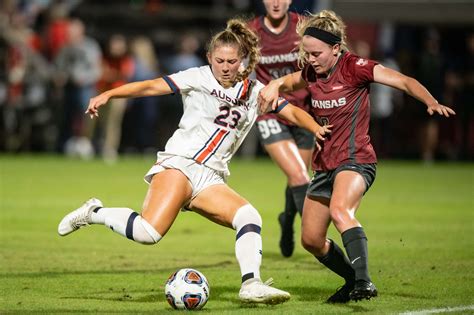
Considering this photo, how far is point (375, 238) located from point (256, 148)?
13.0m

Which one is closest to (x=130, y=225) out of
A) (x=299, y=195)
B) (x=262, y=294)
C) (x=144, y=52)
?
(x=262, y=294)

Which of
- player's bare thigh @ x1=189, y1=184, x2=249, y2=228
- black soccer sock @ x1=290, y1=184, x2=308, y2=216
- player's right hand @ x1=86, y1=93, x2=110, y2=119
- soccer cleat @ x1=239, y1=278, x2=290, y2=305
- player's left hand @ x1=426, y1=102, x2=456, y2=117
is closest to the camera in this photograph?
soccer cleat @ x1=239, y1=278, x2=290, y2=305

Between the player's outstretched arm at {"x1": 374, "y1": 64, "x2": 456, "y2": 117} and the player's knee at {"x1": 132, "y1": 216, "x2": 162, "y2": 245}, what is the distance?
2.07 m

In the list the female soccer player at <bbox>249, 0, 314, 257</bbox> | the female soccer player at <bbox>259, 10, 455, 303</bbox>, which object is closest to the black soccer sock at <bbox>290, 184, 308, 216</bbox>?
the female soccer player at <bbox>249, 0, 314, 257</bbox>

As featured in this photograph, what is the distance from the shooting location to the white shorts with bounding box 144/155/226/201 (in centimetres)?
810

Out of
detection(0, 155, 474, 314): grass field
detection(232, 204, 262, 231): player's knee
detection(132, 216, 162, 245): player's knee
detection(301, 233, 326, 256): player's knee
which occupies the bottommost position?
detection(0, 155, 474, 314): grass field

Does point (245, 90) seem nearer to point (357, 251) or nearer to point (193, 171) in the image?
point (193, 171)

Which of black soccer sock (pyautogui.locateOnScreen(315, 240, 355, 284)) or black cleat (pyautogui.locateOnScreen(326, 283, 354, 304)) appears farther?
black soccer sock (pyautogui.locateOnScreen(315, 240, 355, 284))

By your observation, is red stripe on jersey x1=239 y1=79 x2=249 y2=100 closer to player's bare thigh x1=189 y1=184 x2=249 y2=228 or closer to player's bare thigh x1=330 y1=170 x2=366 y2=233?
player's bare thigh x1=189 y1=184 x2=249 y2=228

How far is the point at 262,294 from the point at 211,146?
1.40 meters

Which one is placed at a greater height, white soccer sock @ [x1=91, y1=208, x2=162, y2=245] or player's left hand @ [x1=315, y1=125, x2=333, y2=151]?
player's left hand @ [x1=315, y1=125, x2=333, y2=151]

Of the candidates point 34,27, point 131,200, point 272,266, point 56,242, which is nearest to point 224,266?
point 272,266

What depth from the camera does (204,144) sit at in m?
8.19

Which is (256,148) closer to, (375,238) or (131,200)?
(131,200)
